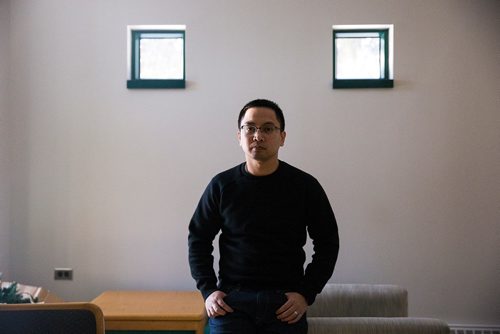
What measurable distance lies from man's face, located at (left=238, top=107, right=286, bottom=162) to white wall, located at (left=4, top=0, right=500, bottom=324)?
1.28 metres

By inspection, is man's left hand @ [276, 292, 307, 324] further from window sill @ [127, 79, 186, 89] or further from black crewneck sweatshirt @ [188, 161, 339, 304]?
window sill @ [127, 79, 186, 89]

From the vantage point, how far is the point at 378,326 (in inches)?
67.3

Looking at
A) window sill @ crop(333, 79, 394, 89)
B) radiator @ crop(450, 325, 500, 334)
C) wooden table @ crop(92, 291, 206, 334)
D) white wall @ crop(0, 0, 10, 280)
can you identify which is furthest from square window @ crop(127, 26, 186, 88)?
radiator @ crop(450, 325, 500, 334)

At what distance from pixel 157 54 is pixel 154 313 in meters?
1.82

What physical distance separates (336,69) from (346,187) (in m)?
0.86

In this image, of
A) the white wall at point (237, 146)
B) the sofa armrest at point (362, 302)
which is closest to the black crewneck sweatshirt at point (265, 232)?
the sofa armrest at point (362, 302)

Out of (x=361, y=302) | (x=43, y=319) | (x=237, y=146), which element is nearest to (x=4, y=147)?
(x=237, y=146)

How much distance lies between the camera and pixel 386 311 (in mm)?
2309

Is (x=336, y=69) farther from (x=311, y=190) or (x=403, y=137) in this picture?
(x=311, y=190)

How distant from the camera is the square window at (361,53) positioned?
309 centimetres

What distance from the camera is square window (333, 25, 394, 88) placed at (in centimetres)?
309

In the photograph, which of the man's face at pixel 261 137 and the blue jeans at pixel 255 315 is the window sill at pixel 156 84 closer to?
the man's face at pixel 261 137

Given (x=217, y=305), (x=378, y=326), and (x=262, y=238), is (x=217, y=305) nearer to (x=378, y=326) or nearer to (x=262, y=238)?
(x=262, y=238)

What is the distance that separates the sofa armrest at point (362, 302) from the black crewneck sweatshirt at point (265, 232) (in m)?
0.72
